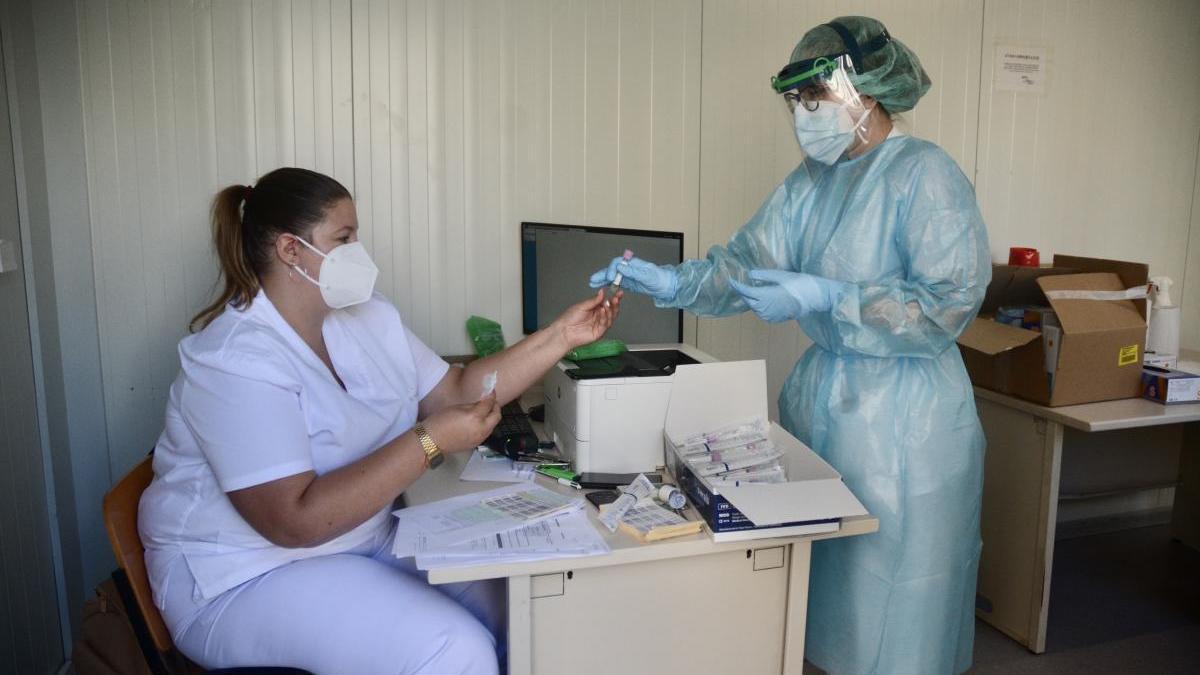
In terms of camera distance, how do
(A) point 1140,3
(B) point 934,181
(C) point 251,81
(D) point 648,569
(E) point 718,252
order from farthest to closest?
1. (A) point 1140,3
2. (C) point 251,81
3. (E) point 718,252
4. (B) point 934,181
5. (D) point 648,569

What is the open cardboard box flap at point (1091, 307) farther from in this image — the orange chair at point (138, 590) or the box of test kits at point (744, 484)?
the orange chair at point (138, 590)

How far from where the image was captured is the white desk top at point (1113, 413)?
6.92ft

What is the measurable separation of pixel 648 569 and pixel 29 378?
160cm

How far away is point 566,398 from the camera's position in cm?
172

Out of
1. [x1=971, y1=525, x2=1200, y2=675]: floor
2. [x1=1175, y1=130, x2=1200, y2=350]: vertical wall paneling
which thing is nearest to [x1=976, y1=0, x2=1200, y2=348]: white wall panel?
[x1=1175, y1=130, x2=1200, y2=350]: vertical wall paneling

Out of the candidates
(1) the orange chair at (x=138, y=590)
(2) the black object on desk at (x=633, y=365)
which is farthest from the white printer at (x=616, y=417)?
(1) the orange chair at (x=138, y=590)

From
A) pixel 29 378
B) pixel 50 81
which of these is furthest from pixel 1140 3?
pixel 29 378

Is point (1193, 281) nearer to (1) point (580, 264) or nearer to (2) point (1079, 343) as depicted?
(2) point (1079, 343)

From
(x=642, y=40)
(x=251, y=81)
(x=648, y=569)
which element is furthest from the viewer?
(x=642, y=40)

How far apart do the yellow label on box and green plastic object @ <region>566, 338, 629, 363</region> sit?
4.98 feet

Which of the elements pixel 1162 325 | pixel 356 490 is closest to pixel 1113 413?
pixel 1162 325

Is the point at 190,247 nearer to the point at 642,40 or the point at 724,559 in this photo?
the point at 642,40

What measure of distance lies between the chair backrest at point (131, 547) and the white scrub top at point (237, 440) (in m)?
0.02

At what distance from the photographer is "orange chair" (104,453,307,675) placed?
1.26 metres
